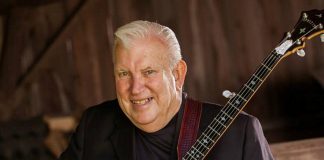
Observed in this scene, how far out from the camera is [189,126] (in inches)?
87.0

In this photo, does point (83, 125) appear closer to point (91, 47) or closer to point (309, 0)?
point (91, 47)

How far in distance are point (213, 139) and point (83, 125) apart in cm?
54

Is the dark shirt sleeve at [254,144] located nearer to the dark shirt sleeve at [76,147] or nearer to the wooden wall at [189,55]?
the dark shirt sleeve at [76,147]

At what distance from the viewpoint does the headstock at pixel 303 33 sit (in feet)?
6.46

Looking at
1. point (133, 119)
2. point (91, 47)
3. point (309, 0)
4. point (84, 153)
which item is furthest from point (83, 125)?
point (309, 0)

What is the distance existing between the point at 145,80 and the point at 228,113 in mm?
289

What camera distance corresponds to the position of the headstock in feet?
6.46

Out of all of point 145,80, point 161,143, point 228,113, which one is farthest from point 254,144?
point 145,80

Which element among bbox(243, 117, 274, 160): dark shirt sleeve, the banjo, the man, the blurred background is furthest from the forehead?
the blurred background

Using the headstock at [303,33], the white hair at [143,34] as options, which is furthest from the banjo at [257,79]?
the white hair at [143,34]

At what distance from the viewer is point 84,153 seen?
2.31 metres

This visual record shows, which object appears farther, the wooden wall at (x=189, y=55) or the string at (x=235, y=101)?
the wooden wall at (x=189, y=55)

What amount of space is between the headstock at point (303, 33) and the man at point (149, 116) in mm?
314

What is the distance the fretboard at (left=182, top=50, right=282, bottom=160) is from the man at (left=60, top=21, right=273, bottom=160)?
0.29 feet
